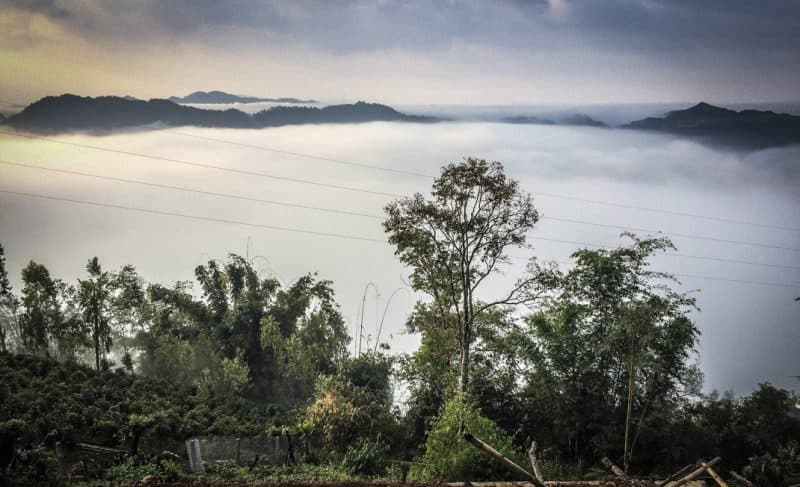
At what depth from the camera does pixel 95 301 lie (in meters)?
21.2

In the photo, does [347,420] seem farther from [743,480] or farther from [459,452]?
[743,480]

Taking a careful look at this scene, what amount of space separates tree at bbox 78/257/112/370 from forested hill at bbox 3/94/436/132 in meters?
7.67

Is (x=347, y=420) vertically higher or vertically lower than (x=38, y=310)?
lower

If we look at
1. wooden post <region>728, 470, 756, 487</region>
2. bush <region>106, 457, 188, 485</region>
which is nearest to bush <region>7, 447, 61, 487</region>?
bush <region>106, 457, 188, 485</region>

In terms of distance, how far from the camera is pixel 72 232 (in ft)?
87.9

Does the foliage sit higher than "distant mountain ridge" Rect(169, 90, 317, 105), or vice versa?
"distant mountain ridge" Rect(169, 90, 317, 105)

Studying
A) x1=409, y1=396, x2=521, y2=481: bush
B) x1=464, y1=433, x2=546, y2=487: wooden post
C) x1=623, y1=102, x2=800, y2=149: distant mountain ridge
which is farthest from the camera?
x1=623, y1=102, x2=800, y2=149: distant mountain ridge

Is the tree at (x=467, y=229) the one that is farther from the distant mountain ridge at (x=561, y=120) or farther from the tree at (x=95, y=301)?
the distant mountain ridge at (x=561, y=120)

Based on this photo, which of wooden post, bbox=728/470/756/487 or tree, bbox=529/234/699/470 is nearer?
wooden post, bbox=728/470/756/487

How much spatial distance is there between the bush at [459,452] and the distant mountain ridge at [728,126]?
63.6 feet

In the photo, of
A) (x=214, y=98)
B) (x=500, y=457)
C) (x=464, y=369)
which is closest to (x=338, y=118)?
(x=214, y=98)

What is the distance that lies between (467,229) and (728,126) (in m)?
17.9

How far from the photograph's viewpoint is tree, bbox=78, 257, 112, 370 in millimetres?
21172

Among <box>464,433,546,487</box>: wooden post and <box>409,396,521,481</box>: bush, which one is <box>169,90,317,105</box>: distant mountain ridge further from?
<box>464,433,546,487</box>: wooden post
